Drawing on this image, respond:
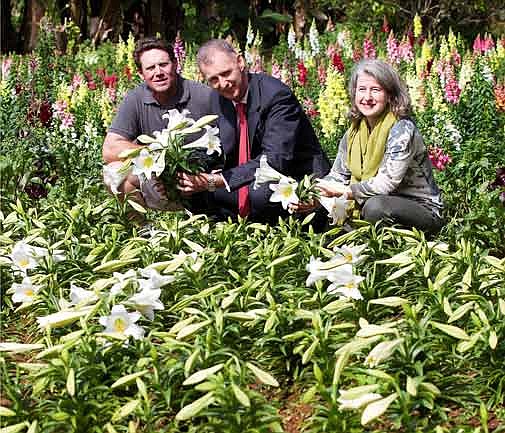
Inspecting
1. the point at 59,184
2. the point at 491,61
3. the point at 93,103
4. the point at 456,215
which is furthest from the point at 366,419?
the point at 491,61

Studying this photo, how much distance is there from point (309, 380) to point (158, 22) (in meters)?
14.8

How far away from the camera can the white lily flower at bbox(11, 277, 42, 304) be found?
3.85m

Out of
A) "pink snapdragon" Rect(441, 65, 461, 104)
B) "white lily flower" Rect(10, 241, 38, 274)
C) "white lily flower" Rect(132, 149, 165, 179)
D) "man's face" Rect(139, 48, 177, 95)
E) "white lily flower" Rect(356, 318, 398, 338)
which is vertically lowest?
"white lily flower" Rect(356, 318, 398, 338)

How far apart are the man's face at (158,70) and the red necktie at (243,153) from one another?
19.4 inches

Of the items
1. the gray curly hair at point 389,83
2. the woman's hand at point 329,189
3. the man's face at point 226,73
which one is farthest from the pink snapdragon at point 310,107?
the woman's hand at point 329,189

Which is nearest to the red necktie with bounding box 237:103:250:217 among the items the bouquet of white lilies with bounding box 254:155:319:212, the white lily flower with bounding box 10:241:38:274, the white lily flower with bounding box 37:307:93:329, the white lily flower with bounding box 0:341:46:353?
the bouquet of white lilies with bounding box 254:155:319:212

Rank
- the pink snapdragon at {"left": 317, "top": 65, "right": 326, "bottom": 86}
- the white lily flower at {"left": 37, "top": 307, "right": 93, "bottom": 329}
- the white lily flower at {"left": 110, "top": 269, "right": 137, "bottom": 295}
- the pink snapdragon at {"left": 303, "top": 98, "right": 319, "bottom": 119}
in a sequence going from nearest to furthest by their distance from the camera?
the white lily flower at {"left": 37, "top": 307, "right": 93, "bottom": 329}, the white lily flower at {"left": 110, "top": 269, "right": 137, "bottom": 295}, the pink snapdragon at {"left": 303, "top": 98, "right": 319, "bottom": 119}, the pink snapdragon at {"left": 317, "top": 65, "right": 326, "bottom": 86}

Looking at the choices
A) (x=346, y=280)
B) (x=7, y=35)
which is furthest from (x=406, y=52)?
(x=7, y=35)

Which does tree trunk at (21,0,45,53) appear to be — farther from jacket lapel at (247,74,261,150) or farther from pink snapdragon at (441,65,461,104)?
jacket lapel at (247,74,261,150)

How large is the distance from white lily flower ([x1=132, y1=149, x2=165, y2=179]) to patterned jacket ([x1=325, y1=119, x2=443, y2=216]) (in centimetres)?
97

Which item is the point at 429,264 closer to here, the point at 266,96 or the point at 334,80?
the point at 266,96

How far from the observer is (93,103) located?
24.9 feet

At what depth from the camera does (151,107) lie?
5.44m

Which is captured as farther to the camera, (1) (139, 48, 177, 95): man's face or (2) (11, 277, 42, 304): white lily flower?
(1) (139, 48, 177, 95): man's face
